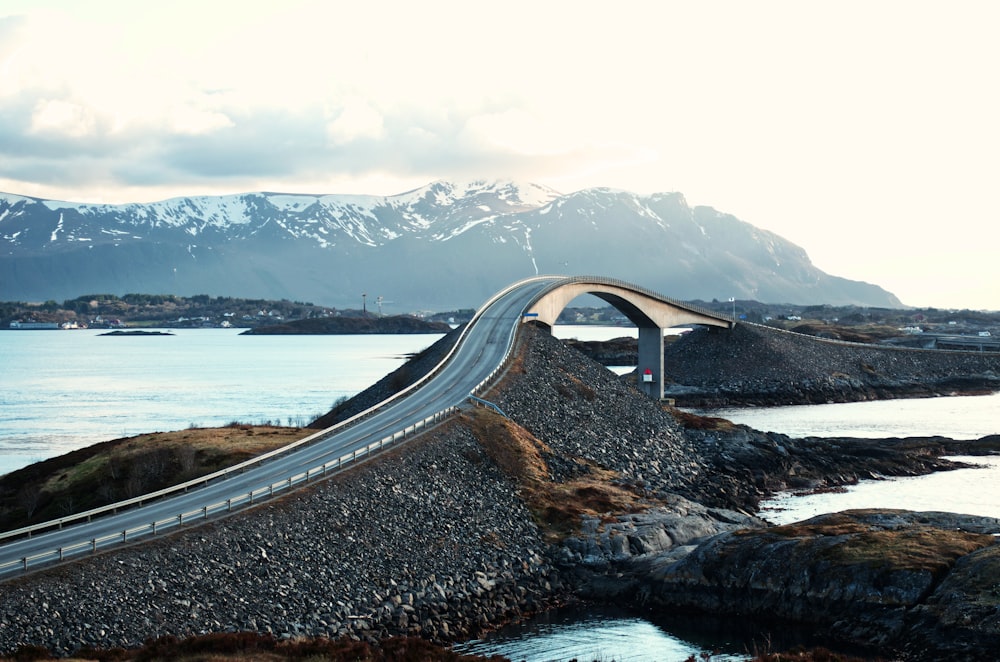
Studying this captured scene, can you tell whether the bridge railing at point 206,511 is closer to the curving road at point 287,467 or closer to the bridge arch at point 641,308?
the curving road at point 287,467

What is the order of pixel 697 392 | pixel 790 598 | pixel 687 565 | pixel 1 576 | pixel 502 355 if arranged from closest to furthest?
pixel 1 576 < pixel 790 598 < pixel 687 565 < pixel 502 355 < pixel 697 392

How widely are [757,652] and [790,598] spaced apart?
16.1 feet

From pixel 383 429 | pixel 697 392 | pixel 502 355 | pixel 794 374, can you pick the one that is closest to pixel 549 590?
pixel 383 429

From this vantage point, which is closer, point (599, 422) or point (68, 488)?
point (68, 488)

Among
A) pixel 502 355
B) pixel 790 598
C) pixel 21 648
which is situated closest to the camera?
pixel 21 648

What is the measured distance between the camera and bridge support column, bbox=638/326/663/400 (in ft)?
424

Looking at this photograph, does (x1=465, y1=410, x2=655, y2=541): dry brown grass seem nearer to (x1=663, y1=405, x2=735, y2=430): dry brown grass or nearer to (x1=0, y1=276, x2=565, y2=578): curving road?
(x1=0, y1=276, x2=565, y2=578): curving road

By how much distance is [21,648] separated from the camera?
3142cm

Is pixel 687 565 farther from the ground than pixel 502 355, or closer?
closer

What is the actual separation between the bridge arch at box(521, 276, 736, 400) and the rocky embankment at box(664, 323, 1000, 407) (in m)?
7.01

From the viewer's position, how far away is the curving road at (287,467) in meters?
38.7

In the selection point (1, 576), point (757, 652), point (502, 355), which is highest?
point (502, 355)

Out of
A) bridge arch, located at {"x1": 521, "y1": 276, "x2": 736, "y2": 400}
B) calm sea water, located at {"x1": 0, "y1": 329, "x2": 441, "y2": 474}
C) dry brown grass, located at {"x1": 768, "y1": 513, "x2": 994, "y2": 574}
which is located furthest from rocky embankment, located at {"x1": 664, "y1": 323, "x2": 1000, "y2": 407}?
dry brown grass, located at {"x1": 768, "y1": 513, "x2": 994, "y2": 574}

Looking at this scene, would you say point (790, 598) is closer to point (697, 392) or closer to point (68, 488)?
point (68, 488)
